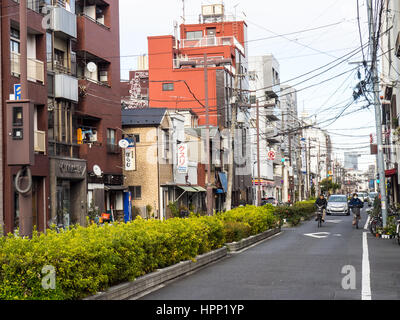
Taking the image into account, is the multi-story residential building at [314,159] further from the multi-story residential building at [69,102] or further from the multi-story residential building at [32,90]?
the multi-story residential building at [32,90]

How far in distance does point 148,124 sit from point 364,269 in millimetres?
29403

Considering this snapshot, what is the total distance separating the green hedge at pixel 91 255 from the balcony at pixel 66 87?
48.4ft

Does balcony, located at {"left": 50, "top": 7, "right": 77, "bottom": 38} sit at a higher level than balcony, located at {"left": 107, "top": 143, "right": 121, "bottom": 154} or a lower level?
higher

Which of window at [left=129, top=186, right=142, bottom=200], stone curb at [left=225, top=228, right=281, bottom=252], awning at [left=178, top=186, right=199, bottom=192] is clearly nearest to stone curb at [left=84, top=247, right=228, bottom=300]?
stone curb at [left=225, top=228, right=281, bottom=252]

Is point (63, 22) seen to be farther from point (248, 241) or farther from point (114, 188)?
point (248, 241)

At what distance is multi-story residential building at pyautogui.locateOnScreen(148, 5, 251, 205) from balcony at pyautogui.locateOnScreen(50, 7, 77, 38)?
30.9m

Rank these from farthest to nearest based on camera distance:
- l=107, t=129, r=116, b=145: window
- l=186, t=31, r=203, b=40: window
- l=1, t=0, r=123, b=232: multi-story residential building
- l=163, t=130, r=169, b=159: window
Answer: l=186, t=31, r=203, b=40: window < l=163, t=130, r=169, b=159: window < l=107, t=129, r=116, b=145: window < l=1, t=0, r=123, b=232: multi-story residential building

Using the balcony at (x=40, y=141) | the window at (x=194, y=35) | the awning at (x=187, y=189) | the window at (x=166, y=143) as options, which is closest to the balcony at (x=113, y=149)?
the window at (x=166, y=143)

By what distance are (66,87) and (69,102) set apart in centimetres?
129

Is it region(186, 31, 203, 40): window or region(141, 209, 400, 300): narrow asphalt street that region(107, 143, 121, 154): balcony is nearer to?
region(141, 209, 400, 300): narrow asphalt street

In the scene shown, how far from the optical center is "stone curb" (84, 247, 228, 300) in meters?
10.1
